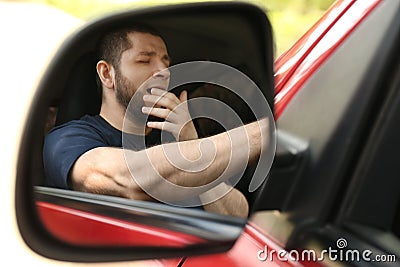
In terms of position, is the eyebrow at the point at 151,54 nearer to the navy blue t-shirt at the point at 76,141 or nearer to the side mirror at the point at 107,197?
the side mirror at the point at 107,197

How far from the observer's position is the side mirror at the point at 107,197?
153 cm

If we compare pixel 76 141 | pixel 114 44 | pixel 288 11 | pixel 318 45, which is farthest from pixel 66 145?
pixel 288 11

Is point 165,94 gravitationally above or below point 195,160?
above

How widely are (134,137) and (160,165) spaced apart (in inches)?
2.8

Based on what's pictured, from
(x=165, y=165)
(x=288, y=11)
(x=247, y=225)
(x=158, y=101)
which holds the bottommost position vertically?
(x=288, y=11)

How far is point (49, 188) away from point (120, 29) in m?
0.34

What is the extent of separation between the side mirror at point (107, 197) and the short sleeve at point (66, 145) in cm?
2

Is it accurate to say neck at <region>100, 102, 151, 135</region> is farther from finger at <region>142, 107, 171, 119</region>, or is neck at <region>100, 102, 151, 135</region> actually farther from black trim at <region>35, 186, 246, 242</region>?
black trim at <region>35, 186, 246, 242</region>

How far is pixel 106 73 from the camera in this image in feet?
5.25

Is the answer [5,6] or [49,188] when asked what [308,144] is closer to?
[49,188]

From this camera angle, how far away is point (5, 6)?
10070 millimetres

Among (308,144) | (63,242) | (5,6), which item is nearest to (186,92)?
(308,144)

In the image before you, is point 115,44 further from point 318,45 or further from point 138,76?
point 318,45

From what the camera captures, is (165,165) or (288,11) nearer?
(165,165)
